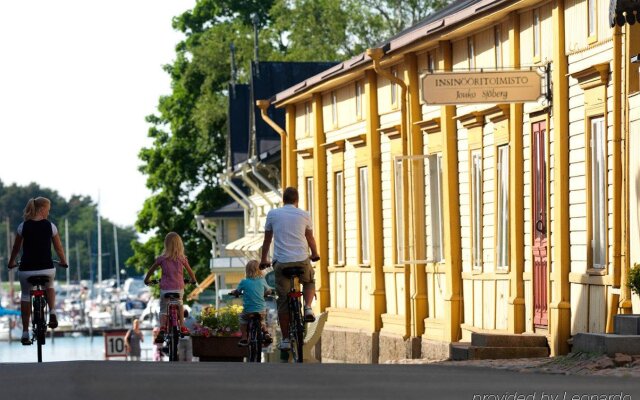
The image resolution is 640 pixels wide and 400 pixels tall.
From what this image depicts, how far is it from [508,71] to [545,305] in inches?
119

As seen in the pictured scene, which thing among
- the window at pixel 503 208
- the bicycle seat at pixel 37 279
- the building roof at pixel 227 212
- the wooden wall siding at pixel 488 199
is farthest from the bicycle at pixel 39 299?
the building roof at pixel 227 212

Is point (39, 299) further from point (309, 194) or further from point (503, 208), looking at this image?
point (309, 194)

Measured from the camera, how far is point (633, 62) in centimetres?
2095

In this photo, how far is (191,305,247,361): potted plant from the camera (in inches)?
1004

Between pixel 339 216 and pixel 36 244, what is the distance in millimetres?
16585

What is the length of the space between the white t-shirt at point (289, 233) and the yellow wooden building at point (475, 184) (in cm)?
373

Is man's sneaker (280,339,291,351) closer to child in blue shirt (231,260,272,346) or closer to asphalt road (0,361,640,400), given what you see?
child in blue shirt (231,260,272,346)

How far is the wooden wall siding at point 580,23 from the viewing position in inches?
880

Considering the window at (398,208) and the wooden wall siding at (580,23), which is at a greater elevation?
the wooden wall siding at (580,23)

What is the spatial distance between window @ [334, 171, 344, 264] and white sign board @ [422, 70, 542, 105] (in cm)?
1306

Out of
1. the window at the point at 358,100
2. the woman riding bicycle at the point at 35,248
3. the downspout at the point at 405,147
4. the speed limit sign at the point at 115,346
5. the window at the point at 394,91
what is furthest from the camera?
the speed limit sign at the point at 115,346

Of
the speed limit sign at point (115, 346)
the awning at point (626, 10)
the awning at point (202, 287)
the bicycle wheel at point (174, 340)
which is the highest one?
the awning at point (626, 10)

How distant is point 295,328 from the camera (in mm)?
20188

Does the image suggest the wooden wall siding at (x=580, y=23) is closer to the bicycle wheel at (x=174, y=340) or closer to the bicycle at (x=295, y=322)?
the bicycle at (x=295, y=322)
